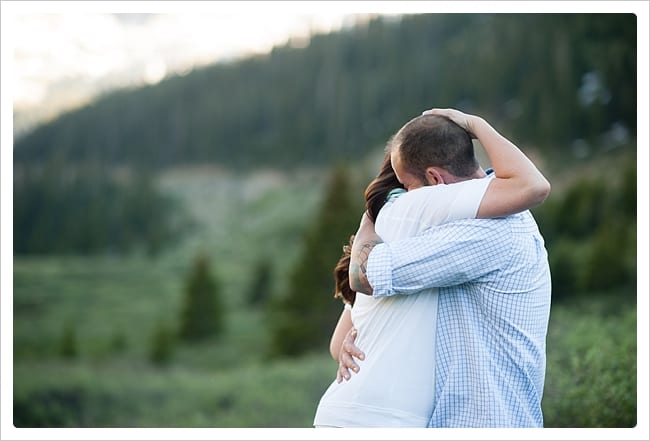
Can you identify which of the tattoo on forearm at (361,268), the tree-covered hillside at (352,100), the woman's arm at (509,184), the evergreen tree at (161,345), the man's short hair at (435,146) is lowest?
the evergreen tree at (161,345)

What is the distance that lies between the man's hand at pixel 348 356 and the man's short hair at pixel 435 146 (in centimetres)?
40

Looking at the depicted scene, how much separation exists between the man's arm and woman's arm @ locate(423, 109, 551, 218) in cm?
25

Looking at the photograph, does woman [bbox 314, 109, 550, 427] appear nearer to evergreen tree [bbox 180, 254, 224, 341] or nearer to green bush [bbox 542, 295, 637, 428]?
green bush [bbox 542, 295, 637, 428]

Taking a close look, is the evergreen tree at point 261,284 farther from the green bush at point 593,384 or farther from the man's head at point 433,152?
the man's head at point 433,152

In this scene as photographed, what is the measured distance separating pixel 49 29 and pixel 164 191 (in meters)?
1.75

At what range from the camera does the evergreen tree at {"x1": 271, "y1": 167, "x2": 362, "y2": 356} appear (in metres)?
6.77

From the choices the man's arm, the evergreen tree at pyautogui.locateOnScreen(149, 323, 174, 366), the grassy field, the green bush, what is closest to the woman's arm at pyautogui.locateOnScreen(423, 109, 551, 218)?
the man's arm

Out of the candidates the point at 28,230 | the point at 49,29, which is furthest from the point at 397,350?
the point at 28,230

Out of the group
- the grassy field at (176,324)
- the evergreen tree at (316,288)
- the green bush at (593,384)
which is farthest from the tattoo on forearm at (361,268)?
the evergreen tree at (316,288)

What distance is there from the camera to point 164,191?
6996mm

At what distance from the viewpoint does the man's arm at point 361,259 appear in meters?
1.87

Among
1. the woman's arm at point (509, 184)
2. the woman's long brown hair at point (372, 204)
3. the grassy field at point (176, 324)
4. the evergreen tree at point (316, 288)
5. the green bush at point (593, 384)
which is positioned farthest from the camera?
the evergreen tree at point (316, 288)

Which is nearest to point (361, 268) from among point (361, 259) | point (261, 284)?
point (361, 259)

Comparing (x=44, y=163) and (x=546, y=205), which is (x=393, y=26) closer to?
(x=546, y=205)
